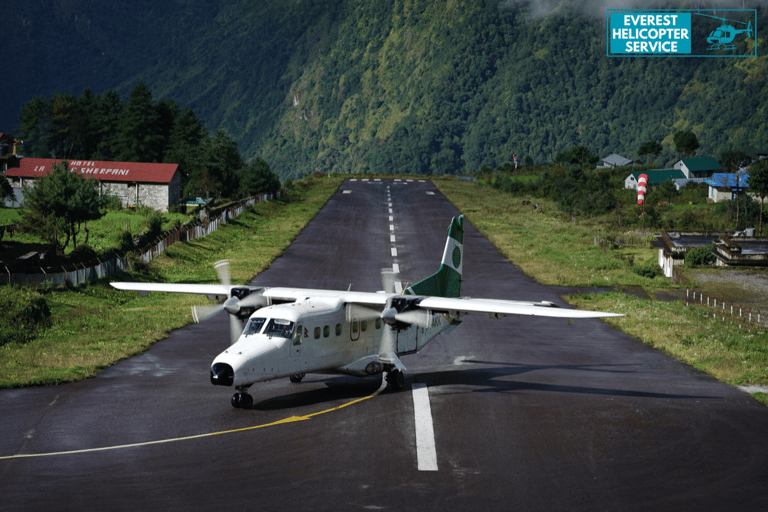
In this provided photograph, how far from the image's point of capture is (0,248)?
58031 millimetres

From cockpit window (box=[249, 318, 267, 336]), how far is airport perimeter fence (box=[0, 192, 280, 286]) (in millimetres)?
24135

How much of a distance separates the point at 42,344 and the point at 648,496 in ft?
90.3

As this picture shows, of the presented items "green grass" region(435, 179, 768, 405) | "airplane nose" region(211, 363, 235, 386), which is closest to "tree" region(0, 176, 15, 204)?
"green grass" region(435, 179, 768, 405)

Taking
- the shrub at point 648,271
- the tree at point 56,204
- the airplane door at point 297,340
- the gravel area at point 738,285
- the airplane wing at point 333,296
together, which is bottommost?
the gravel area at point 738,285

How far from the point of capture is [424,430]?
23.4 m

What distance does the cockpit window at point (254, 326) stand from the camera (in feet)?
81.4

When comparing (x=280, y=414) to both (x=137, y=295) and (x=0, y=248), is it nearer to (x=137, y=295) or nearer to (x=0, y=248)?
(x=137, y=295)

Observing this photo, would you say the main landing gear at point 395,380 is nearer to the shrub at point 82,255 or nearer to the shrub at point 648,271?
the shrub at point 82,255

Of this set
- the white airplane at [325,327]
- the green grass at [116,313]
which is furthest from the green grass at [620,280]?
the green grass at [116,313]

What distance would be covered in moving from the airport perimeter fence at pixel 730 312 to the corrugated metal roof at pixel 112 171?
67104 millimetres

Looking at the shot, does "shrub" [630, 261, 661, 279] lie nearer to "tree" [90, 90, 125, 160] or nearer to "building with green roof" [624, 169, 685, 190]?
"tree" [90, 90, 125, 160]

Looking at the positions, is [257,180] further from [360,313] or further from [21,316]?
[360,313]

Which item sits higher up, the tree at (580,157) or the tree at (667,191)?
the tree at (580,157)

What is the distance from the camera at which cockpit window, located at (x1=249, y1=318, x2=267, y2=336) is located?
2480 centimetres
